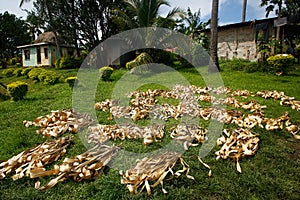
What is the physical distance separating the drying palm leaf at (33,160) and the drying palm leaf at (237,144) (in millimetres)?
1797

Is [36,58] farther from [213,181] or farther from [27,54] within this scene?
[213,181]

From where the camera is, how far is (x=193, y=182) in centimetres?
194

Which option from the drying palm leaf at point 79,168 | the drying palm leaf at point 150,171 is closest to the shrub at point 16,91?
the drying palm leaf at point 79,168

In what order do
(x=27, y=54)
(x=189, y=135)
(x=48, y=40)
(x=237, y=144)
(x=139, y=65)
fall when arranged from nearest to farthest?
(x=237, y=144) < (x=189, y=135) < (x=139, y=65) < (x=48, y=40) < (x=27, y=54)

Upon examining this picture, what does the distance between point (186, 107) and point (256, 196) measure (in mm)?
2226

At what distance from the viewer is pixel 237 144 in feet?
8.03

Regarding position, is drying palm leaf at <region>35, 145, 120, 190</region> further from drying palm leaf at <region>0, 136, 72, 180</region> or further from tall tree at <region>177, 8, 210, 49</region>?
tall tree at <region>177, 8, 210, 49</region>

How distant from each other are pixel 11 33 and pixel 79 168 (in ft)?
104

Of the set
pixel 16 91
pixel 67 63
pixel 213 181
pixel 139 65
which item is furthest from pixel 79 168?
pixel 67 63

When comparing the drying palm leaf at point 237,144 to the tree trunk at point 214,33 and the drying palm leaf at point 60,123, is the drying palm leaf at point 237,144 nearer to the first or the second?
the drying palm leaf at point 60,123

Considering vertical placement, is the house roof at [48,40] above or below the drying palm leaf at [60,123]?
above

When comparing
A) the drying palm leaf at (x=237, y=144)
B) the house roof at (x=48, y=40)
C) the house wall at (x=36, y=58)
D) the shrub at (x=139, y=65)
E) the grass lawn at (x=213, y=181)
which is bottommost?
the grass lawn at (x=213, y=181)

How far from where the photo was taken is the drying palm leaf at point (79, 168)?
199cm

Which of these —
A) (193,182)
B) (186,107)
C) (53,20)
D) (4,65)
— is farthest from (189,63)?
(4,65)
